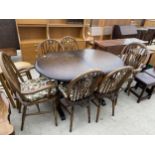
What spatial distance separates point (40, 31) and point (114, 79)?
2728 mm

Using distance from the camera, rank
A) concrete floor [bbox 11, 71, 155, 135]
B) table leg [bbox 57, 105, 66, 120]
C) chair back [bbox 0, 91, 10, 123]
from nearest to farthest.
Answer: chair back [bbox 0, 91, 10, 123], concrete floor [bbox 11, 71, 155, 135], table leg [bbox 57, 105, 66, 120]

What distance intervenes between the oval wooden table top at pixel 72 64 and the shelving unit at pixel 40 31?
1.38 meters

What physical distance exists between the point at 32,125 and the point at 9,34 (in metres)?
2.32

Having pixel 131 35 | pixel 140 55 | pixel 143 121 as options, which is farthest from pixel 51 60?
pixel 131 35

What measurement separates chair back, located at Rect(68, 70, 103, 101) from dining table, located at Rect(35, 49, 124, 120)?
0.50ft

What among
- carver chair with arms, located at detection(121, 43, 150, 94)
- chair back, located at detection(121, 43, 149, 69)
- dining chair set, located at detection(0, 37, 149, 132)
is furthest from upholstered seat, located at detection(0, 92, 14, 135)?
chair back, located at detection(121, 43, 149, 69)

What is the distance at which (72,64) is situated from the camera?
2.12m

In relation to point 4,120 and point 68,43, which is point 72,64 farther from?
point 4,120

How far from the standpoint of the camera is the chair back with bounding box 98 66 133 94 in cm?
175

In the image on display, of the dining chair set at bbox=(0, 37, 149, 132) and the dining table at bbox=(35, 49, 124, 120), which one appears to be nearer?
the dining chair set at bbox=(0, 37, 149, 132)

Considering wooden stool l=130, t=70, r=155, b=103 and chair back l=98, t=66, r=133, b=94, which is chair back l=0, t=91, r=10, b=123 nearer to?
chair back l=98, t=66, r=133, b=94

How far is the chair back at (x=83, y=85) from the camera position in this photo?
5.16 ft

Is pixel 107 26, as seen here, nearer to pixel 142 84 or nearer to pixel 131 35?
pixel 131 35

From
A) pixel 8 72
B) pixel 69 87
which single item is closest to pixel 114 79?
pixel 69 87
